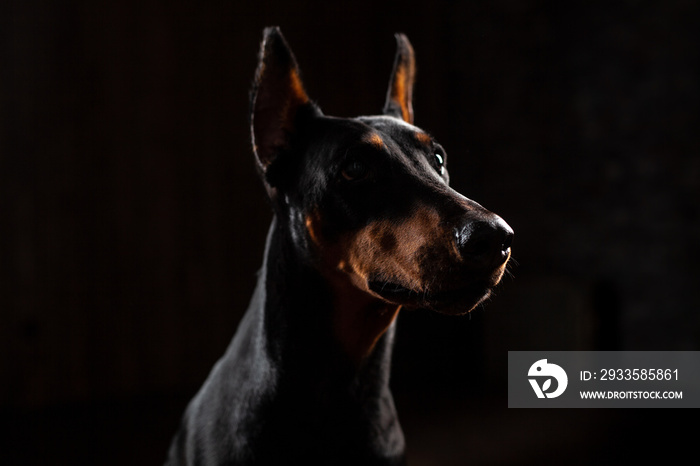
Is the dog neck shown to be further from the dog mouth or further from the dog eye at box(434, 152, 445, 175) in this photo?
the dog eye at box(434, 152, 445, 175)

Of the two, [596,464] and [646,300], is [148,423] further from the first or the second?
[646,300]

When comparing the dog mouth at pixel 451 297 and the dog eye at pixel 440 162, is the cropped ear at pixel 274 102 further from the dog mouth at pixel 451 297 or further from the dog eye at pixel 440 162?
the dog mouth at pixel 451 297

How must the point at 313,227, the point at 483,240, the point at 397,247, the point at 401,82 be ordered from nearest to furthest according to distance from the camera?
the point at 483,240 < the point at 397,247 < the point at 313,227 < the point at 401,82

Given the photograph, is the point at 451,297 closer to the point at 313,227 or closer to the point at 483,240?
the point at 483,240

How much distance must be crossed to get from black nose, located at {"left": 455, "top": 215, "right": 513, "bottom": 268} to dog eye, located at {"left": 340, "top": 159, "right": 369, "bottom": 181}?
0.74ft

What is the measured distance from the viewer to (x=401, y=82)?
1.13m

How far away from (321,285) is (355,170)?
22cm

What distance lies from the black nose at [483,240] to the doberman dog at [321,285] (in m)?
0.10

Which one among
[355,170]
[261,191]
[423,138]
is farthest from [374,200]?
[261,191]

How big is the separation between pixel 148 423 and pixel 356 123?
2269 millimetres

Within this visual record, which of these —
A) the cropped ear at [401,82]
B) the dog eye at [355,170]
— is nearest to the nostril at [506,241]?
the dog eye at [355,170]

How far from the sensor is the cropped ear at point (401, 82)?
1112 millimetres

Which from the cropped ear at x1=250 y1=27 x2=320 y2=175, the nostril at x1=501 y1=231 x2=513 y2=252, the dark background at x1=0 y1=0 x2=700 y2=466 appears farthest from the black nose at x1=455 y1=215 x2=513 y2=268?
the dark background at x1=0 y1=0 x2=700 y2=466

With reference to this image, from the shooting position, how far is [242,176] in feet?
11.1
